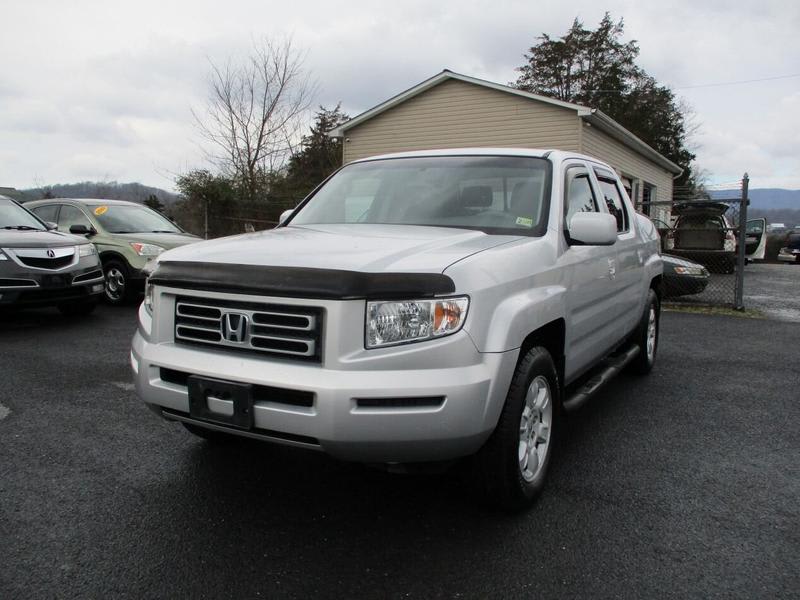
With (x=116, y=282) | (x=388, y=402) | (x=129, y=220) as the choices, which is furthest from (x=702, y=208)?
(x=388, y=402)

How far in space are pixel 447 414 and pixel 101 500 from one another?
1820 mm

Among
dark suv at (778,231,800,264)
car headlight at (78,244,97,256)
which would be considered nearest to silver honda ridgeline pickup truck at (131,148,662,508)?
car headlight at (78,244,97,256)

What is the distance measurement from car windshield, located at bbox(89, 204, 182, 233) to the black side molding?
305 inches

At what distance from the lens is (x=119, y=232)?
9.45 m

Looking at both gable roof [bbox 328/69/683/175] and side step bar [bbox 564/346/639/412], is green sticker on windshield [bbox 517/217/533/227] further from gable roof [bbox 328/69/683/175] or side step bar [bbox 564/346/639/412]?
gable roof [bbox 328/69/683/175]

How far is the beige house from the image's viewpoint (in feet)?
56.4

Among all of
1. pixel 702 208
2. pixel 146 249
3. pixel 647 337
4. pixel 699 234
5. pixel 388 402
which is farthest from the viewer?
pixel 699 234

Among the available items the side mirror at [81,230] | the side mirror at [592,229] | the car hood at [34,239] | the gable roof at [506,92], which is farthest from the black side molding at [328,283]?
the gable roof at [506,92]

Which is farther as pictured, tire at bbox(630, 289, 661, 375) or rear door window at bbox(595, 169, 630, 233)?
tire at bbox(630, 289, 661, 375)

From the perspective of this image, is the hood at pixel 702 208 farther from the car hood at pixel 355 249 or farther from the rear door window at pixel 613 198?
the car hood at pixel 355 249

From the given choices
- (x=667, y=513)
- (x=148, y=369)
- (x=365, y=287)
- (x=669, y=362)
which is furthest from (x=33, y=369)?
(x=669, y=362)

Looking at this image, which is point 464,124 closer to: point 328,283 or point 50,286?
point 50,286

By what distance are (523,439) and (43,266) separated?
658 cm

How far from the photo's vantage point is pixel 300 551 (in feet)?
8.68
